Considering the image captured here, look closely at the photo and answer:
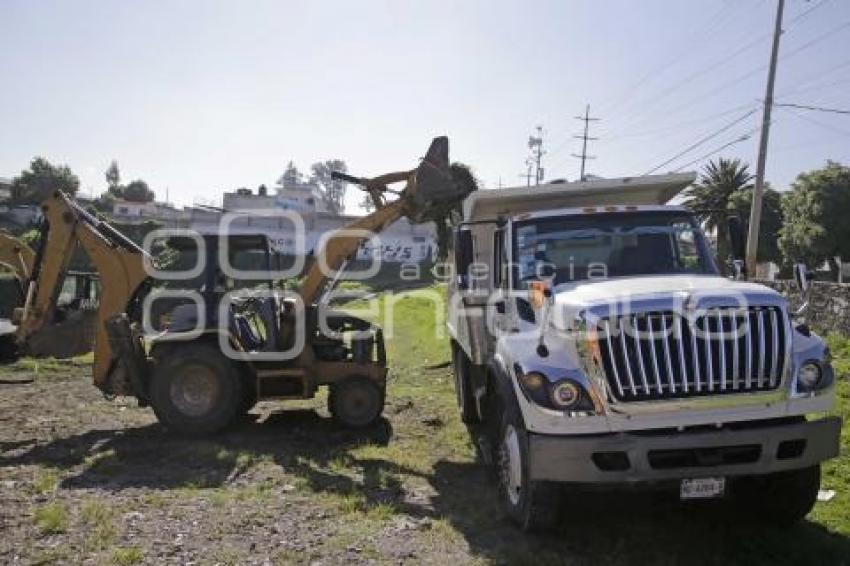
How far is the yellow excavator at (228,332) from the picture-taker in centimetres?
926

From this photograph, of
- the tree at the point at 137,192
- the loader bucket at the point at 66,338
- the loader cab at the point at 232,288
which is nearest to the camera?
the loader cab at the point at 232,288

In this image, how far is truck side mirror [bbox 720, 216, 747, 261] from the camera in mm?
6680

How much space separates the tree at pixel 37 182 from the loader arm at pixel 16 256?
6567 cm

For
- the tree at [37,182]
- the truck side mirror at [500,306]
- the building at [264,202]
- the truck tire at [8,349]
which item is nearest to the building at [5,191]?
the tree at [37,182]

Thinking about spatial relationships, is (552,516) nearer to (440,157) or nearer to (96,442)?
(440,157)

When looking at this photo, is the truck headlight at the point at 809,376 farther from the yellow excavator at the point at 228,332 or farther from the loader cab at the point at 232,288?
the loader cab at the point at 232,288

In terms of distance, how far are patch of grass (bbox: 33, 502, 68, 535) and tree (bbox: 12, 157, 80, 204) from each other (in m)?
75.1

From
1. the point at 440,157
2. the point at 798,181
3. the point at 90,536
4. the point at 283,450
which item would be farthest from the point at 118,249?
the point at 798,181

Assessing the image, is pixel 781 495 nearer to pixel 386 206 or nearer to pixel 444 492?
pixel 444 492

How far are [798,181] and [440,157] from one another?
3814 cm

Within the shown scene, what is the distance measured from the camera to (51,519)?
19.0 ft

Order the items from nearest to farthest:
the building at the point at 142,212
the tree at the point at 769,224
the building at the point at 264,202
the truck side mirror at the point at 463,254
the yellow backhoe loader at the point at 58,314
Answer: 1. the truck side mirror at the point at 463,254
2. the yellow backhoe loader at the point at 58,314
3. the tree at the point at 769,224
4. the building at the point at 264,202
5. the building at the point at 142,212

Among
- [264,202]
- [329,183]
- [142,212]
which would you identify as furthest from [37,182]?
[329,183]

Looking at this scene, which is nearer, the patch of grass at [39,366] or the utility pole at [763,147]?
the patch of grass at [39,366]
